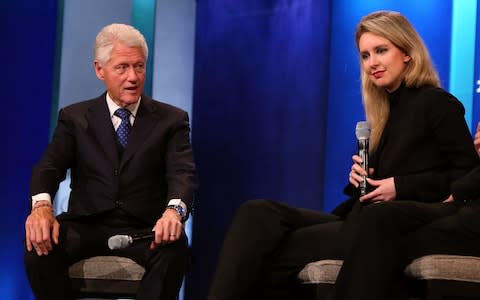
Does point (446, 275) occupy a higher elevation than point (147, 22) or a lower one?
lower

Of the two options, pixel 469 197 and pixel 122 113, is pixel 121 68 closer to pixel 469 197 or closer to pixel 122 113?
pixel 122 113

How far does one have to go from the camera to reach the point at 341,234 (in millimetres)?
2980

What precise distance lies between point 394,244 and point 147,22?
227cm

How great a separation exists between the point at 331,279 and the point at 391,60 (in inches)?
34.2

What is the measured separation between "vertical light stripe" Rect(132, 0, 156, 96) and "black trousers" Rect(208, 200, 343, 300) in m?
1.64

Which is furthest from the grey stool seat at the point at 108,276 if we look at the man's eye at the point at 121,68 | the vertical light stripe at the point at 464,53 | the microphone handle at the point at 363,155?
the vertical light stripe at the point at 464,53

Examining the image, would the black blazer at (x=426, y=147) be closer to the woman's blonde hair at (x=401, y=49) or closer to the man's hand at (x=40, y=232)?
the woman's blonde hair at (x=401, y=49)

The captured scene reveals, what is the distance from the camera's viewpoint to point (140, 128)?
3523 mm

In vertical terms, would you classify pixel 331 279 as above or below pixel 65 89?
below

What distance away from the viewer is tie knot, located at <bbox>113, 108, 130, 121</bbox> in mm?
3566

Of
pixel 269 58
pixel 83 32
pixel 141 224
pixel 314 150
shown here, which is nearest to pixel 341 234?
pixel 141 224

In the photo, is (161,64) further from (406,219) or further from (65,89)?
(406,219)

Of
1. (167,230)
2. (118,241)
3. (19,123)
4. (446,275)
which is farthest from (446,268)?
(19,123)

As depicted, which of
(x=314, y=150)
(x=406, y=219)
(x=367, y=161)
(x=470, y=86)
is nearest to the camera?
(x=406, y=219)
